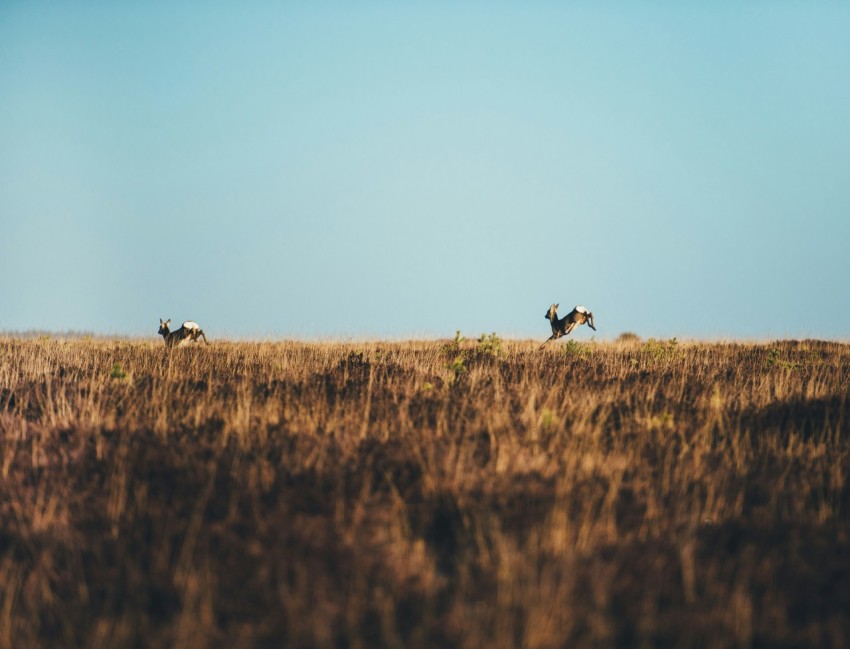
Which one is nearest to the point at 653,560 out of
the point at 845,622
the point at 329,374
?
the point at 845,622

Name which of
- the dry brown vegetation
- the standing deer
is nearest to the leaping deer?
the standing deer

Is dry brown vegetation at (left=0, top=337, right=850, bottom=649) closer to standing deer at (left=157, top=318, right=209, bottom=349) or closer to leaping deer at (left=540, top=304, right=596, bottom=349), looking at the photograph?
standing deer at (left=157, top=318, right=209, bottom=349)

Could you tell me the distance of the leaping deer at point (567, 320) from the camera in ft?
85.4

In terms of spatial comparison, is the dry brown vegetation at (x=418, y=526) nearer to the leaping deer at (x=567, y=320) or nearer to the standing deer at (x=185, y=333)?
the standing deer at (x=185, y=333)

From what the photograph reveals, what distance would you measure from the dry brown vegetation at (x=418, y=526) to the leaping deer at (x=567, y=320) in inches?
725

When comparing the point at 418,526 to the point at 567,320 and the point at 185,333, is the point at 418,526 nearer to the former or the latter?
the point at 185,333

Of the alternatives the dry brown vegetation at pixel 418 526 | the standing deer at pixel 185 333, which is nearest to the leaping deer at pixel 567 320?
the standing deer at pixel 185 333

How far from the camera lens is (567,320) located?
26.3m

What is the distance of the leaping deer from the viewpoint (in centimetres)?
2603

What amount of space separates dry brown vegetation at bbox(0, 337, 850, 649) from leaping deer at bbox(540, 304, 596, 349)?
18411 millimetres

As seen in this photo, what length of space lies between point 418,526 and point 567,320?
22650mm

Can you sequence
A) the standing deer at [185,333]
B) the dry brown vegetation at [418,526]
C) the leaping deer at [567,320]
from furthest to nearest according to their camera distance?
1. the leaping deer at [567,320]
2. the standing deer at [185,333]
3. the dry brown vegetation at [418,526]

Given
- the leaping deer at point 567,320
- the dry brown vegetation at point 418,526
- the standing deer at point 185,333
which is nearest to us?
the dry brown vegetation at point 418,526

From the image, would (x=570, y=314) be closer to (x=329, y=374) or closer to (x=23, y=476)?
(x=329, y=374)
